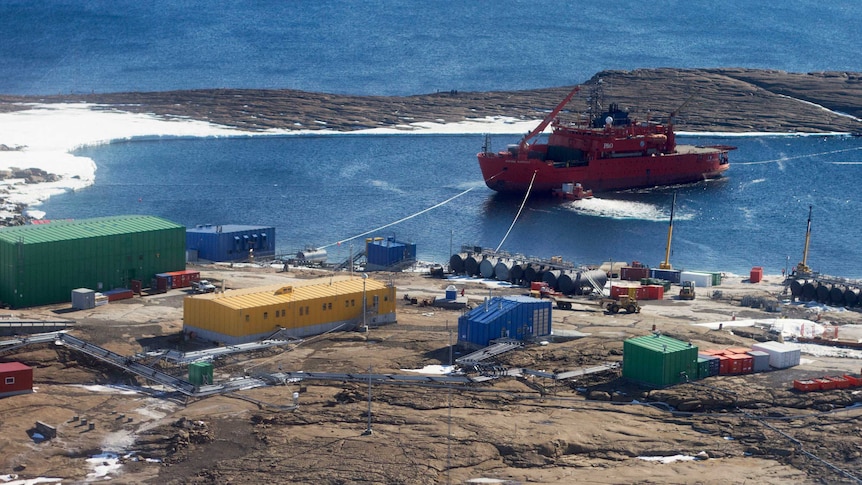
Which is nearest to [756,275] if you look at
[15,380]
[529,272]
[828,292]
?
[828,292]

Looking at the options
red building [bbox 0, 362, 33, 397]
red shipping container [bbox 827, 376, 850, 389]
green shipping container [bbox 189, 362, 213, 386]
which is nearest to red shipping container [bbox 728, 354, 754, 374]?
red shipping container [bbox 827, 376, 850, 389]

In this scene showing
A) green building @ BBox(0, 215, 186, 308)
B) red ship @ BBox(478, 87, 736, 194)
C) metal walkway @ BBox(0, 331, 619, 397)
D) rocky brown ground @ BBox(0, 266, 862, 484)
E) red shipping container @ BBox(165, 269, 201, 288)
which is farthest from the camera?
red ship @ BBox(478, 87, 736, 194)

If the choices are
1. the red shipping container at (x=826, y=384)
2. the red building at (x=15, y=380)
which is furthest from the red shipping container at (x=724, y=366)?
the red building at (x=15, y=380)

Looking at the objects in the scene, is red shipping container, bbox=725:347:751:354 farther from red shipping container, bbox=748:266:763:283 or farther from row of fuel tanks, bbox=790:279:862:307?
red shipping container, bbox=748:266:763:283

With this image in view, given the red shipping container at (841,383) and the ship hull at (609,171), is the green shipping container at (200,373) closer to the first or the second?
the red shipping container at (841,383)

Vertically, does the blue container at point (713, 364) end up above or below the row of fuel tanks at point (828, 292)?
below

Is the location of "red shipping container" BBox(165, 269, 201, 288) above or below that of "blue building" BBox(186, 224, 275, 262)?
below

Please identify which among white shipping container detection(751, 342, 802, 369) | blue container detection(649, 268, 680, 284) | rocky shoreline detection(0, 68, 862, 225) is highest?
rocky shoreline detection(0, 68, 862, 225)
